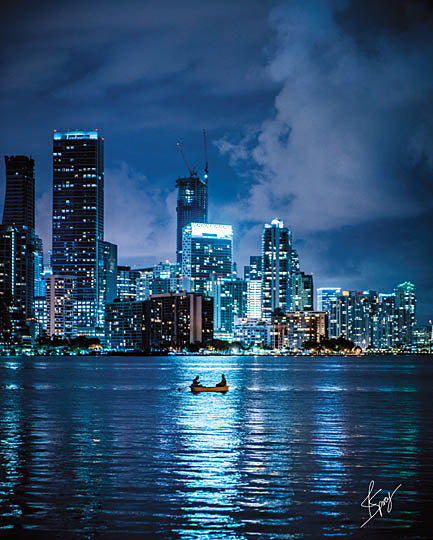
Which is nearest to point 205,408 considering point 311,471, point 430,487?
point 311,471

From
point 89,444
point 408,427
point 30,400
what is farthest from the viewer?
point 30,400

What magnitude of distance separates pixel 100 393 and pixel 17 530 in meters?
72.3

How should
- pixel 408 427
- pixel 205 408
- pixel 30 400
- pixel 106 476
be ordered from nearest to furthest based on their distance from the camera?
pixel 106 476
pixel 408 427
pixel 205 408
pixel 30 400

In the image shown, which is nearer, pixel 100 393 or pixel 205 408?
pixel 205 408

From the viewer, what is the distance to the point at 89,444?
42.7 m

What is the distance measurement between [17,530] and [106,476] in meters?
9.18

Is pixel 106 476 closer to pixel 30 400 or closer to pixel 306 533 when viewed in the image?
pixel 306 533

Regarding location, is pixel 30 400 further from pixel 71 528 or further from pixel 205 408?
pixel 71 528

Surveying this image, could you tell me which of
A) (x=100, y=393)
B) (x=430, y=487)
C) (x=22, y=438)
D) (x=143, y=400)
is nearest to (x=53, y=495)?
(x=430, y=487)

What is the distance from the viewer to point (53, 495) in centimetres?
2811

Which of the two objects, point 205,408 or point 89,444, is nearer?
point 89,444
